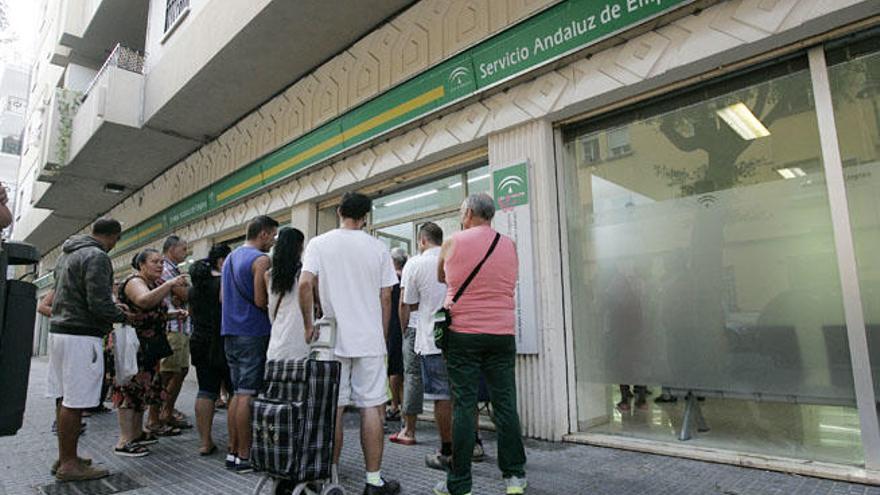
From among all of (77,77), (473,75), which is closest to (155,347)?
(473,75)

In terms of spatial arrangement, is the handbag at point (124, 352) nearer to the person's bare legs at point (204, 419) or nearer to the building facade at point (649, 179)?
the person's bare legs at point (204, 419)

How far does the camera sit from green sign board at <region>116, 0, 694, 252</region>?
4.07 m

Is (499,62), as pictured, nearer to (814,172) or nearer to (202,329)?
(814,172)

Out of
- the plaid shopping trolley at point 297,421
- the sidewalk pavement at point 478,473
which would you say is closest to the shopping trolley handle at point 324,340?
the plaid shopping trolley at point 297,421

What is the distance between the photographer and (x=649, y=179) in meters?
4.23

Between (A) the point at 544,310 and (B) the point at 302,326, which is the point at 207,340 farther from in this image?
(A) the point at 544,310

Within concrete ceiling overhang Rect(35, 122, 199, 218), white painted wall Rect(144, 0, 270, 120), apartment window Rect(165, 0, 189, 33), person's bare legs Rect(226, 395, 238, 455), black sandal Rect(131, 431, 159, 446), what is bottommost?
black sandal Rect(131, 431, 159, 446)

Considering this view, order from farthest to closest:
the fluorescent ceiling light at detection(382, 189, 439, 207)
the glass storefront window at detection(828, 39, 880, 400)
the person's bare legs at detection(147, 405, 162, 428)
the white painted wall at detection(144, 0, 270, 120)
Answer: the white painted wall at detection(144, 0, 270, 120)
the fluorescent ceiling light at detection(382, 189, 439, 207)
the person's bare legs at detection(147, 405, 162, 428)
the glass storefront window at detection(828, 39, 880, 400)

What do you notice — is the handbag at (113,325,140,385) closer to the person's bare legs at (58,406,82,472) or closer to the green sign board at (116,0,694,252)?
the person's bare legs at (58,406,82,472)

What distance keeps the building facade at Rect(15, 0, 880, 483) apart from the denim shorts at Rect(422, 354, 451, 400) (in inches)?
41.7

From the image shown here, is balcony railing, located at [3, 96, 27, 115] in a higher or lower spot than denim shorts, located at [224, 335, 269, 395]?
higher

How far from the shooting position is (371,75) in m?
6.55

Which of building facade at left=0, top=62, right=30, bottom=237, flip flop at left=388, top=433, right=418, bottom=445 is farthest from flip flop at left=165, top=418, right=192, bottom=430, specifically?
building facade at left=0, top=62, right=30, bottom=237

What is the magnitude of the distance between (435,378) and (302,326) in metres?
1.05
